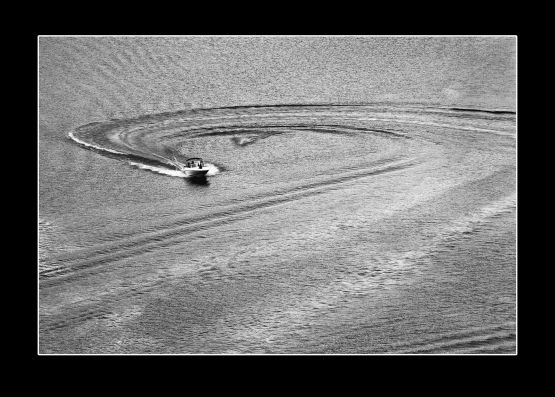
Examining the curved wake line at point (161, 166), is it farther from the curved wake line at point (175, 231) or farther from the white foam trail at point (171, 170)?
the curved wake line at point (175, 231)

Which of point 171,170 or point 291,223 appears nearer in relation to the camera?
point 291,223

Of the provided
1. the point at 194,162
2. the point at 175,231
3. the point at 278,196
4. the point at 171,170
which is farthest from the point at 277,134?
the point at 175,231

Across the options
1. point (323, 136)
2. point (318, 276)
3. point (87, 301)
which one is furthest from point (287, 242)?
point (87, 301)

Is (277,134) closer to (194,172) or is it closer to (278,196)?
(278,196)

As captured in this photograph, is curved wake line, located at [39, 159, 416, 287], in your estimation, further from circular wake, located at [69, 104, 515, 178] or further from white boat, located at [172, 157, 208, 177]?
white boat, located at [172, 157, 208, 177]

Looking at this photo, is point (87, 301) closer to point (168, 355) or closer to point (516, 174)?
point (168, 355)

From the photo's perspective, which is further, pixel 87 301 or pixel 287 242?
Answer: pixel 287 242

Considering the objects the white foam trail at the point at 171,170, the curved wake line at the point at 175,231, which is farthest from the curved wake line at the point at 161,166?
the curved wake line at the point at 175,231
